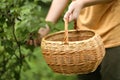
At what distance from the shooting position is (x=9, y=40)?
3055 mm

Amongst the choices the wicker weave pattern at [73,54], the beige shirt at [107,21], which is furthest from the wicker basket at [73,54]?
the beige shirt at [107,21]

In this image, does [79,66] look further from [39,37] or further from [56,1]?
[56,1]

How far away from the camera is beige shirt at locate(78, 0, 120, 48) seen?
2869 mm

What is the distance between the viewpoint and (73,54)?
2.49 meters

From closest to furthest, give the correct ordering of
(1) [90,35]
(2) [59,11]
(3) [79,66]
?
(3) [79,66]
(1) [90,35]
(2) [59,11]

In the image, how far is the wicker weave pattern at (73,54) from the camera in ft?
8.15

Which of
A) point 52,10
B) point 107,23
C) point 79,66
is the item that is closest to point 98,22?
point 107,23

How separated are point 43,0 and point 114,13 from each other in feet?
1.39

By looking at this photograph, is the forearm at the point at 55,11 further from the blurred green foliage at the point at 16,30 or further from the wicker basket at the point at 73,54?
the wicker basket at the point at 73,54

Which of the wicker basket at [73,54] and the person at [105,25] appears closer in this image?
the wicker basket at [73,54]

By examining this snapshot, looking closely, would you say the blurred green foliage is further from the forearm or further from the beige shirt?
the beige shirt

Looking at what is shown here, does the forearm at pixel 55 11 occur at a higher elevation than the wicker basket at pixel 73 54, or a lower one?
higher

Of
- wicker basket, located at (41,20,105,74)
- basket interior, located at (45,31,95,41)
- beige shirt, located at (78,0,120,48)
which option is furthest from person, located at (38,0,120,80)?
wicker basket, located at (41,20,105,74)

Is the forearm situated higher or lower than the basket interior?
higher
